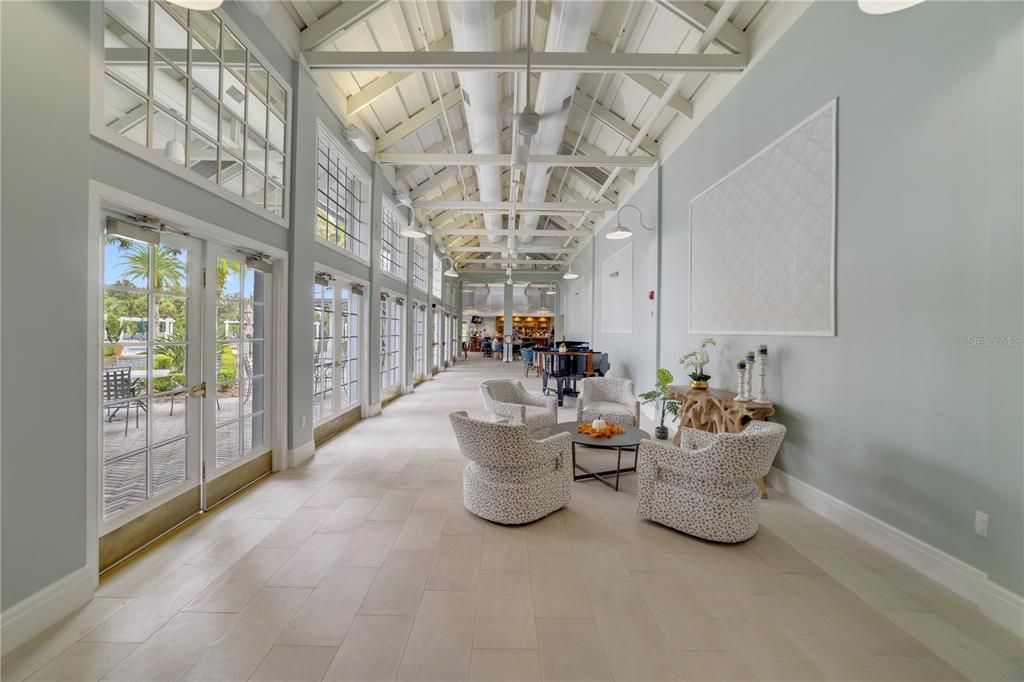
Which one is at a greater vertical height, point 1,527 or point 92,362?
point 92,362

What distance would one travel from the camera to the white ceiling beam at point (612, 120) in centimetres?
598

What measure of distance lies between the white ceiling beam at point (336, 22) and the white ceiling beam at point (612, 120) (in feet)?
10.9

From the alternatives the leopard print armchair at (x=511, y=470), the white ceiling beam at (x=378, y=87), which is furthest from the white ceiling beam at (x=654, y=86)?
the leopard print armchair at (x=511, y=470)

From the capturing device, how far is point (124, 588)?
207 cm

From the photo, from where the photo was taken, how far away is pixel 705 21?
369 cm

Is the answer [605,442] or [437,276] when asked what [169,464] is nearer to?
[605,442]

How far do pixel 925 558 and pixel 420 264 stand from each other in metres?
9.82

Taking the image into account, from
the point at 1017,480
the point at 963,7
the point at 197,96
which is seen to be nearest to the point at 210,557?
the point at 197,96

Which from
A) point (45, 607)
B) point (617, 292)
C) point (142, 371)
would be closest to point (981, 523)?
point (45, 607)

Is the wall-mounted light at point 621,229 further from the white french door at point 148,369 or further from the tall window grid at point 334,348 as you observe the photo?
the white french door at point 148,369

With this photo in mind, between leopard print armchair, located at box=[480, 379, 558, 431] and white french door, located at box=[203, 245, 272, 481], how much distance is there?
216 centimetres

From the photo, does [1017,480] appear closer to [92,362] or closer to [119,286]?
[92,362]

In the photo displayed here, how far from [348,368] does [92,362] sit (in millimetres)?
3686

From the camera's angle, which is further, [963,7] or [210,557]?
[210,557]
